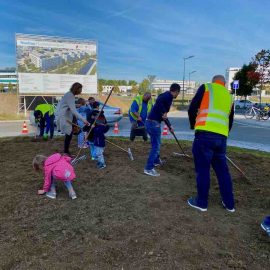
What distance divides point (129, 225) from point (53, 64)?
939 inches

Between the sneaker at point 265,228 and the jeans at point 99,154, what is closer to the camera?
the sneaker at point 265,228

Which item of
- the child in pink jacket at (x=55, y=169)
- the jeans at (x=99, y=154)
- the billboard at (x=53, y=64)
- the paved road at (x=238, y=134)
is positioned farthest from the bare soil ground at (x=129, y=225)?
the billboard at (x=53, y=64)

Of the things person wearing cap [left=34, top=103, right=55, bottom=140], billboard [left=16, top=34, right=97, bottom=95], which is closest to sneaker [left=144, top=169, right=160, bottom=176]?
person wearing cap [left=34, top=103, right=55, bottom=140]

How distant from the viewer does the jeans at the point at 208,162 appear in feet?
14.3

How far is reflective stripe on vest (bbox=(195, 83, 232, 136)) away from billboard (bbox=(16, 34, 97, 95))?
22466 millimetres

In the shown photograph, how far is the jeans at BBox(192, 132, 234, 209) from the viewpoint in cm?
435

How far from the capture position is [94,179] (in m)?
5.95

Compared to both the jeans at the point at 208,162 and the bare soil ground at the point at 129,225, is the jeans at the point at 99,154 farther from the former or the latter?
the jeans at the point at 208,162

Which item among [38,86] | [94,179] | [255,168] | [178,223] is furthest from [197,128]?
[38,86]

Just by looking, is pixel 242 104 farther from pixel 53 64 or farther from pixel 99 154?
pixel 99 154

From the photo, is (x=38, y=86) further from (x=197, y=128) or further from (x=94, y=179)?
(x=197, y=128)

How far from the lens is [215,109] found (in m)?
4.33

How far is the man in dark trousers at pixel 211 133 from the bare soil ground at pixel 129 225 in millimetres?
301

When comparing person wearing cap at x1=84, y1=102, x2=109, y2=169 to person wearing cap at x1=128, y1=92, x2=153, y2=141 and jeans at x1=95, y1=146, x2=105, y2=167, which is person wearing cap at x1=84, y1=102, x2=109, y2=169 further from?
person wearing cap at x1=128, y1=92, x2=153, y2=141
